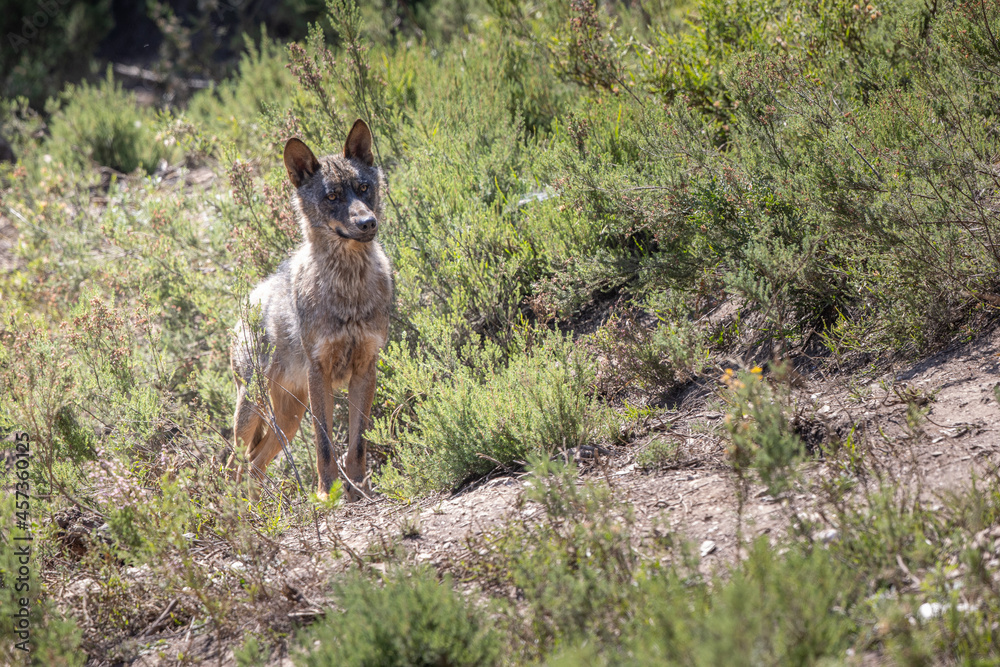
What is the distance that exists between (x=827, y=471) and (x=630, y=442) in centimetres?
126

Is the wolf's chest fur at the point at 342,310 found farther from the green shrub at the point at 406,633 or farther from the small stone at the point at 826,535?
the small stone at the point at 826,535

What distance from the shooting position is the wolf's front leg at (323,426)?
207 inches

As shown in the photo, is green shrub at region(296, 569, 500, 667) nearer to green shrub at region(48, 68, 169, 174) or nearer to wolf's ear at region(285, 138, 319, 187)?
wolf's ear at region(285, 138, 319, 187)

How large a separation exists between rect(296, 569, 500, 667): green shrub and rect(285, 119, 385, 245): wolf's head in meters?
2.90

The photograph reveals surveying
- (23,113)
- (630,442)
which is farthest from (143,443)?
(23,113)

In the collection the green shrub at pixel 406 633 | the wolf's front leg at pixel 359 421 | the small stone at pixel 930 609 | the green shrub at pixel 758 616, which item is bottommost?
the wolf's front leg at pixel 359 421

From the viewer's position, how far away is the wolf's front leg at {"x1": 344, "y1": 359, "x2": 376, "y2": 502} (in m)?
5.38

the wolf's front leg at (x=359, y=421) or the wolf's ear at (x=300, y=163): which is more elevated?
the wolf's ear at (x=300, y=163)

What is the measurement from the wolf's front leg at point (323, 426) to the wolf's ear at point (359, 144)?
5.47ft

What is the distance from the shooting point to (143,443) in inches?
198

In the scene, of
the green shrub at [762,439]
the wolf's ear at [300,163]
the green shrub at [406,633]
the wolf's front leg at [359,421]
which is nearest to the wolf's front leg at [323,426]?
the wolf's front leg at [359,421]

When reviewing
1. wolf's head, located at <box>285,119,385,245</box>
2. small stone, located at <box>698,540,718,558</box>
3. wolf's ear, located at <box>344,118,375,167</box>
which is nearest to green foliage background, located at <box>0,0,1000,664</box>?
small stone, located at <box>698,540,718,558</box>

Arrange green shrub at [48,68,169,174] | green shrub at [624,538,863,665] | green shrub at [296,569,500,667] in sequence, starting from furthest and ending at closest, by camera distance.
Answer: green shrub at [48,68,169,174] < green shrub at [296,569,500,667] < green shrub at [624,538,863,665]

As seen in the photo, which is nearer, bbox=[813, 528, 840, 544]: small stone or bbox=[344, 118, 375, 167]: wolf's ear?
bbox=[813, 528, 840, 544]: small stone
